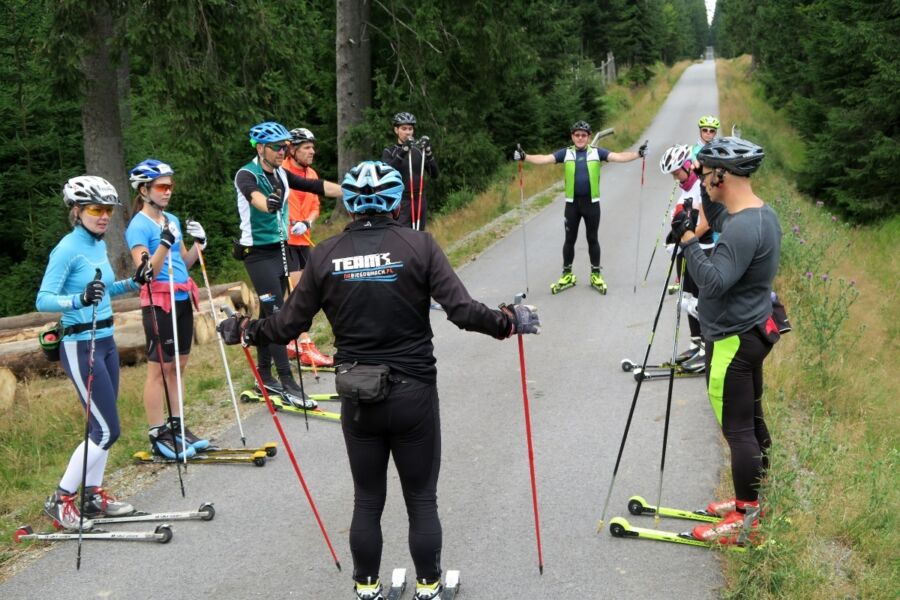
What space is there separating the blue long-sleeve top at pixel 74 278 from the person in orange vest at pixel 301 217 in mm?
2458

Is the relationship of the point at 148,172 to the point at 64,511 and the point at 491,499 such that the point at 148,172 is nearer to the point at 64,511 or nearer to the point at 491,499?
the point at 64,511

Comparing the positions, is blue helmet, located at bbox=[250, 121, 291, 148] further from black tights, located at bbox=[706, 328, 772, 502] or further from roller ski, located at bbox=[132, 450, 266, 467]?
black tights, located at bbox=[706, 328, 772, 502]

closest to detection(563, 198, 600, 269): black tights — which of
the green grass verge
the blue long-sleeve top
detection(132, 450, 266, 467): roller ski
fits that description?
the green grass verge

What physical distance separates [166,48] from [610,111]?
3198 centimetres

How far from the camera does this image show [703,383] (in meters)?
7.80

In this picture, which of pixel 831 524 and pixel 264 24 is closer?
pixel 831 524

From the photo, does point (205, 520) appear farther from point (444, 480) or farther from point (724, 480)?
point (724, 480)

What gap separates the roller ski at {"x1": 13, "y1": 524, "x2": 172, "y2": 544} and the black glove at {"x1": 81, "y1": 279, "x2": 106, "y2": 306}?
152 centimetres

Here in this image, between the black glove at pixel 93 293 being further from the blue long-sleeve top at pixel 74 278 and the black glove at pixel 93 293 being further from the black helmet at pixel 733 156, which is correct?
the black helmet at pixel 733 156

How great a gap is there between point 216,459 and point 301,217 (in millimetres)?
3311

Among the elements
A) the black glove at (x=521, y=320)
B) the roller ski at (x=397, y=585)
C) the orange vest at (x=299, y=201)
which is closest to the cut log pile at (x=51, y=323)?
the orange vest at (x=299, y=201)

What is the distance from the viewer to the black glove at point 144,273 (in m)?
5.77

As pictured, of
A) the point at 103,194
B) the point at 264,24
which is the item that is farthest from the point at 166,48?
the point at 103,194

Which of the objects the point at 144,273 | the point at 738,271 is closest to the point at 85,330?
the point at 144,273
